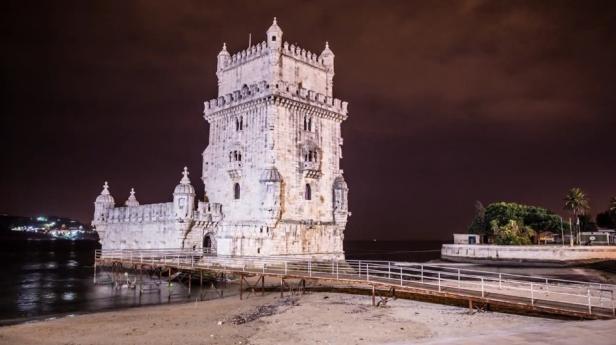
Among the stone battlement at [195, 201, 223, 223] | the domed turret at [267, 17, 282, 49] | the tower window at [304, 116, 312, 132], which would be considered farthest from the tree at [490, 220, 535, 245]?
the domed turret at [267, 17, 282, 49]

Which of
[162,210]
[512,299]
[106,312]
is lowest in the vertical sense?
[106,312]

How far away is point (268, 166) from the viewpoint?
3988 centimetres

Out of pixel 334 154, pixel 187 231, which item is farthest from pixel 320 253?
pixel 187 231

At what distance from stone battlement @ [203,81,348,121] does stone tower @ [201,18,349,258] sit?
0.29ft

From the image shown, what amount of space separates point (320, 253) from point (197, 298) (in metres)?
12.8

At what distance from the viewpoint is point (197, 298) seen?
34.2 meters

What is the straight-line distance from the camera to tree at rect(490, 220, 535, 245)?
250 ft

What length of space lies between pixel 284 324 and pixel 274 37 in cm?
2670

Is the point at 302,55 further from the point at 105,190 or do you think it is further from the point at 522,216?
the point at 522,216

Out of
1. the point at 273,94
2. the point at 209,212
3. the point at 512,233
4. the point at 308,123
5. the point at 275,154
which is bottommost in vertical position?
the point at 512,233

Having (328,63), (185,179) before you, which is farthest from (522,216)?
(185,179)

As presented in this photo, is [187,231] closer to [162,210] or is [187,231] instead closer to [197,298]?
[162,210]

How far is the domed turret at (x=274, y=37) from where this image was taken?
1633 inches

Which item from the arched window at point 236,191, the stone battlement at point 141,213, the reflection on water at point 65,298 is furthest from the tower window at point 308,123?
the reflection on water at point 65,298
